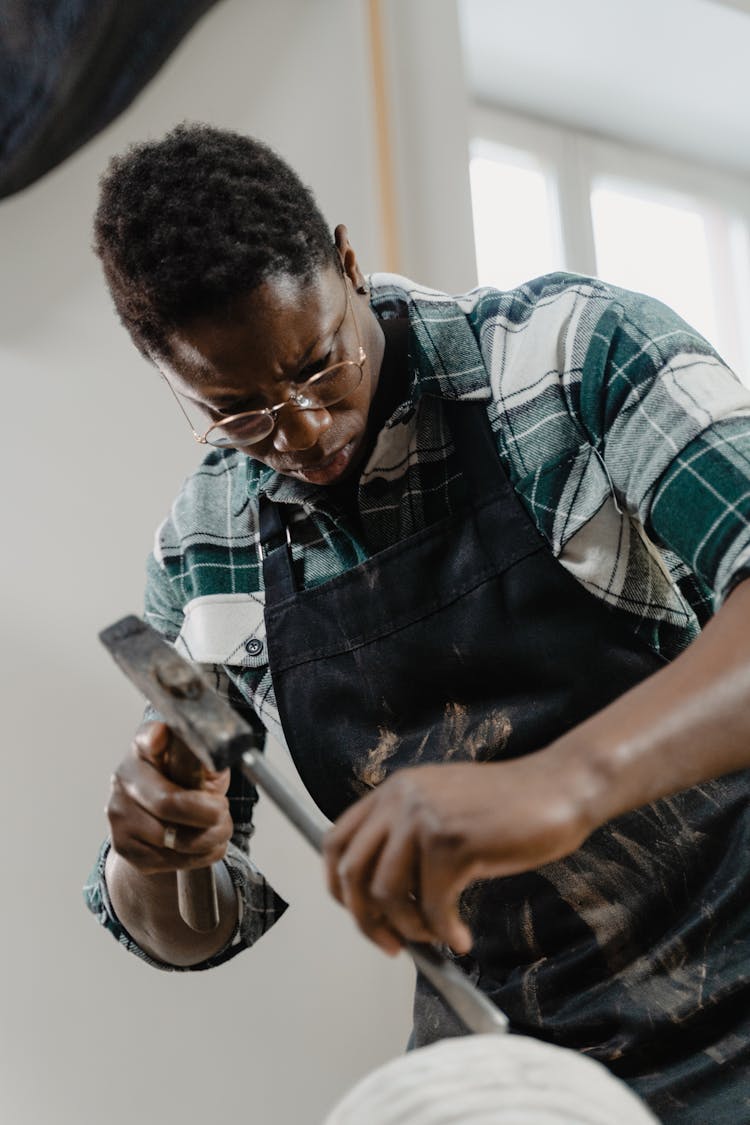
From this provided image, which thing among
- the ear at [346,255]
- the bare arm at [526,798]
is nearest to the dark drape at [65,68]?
the ear at [346,255]

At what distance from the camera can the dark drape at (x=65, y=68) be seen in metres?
1.66

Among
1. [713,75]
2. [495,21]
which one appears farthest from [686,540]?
[713,75]

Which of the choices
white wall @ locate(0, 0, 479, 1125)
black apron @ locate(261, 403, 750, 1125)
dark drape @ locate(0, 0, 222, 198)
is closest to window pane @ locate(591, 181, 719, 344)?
→ white wall @ locate(0, 0, 479, 1125)

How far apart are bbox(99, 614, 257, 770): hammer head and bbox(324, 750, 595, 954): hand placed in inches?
3.9

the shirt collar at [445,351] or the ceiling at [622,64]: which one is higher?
the ceiling at [622,64]

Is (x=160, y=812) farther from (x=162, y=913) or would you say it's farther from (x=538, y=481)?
(x=538, y=481)

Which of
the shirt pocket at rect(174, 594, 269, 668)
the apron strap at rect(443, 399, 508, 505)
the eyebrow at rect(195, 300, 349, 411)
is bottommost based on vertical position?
the shirt pocket at rect(174, 594, 269, 668)

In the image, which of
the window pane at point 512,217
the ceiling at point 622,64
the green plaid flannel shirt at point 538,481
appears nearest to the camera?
the green plaid flannel shirt at point 538,481

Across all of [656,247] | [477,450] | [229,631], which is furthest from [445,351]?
[656,247]

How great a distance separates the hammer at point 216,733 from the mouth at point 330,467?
0.85 ft

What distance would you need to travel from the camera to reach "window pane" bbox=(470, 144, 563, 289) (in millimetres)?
2395

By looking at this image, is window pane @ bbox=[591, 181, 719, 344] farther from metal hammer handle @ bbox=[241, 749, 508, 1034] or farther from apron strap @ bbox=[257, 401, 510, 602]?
metal hammer handle @ bbox=[241, 749, 508, 1034]

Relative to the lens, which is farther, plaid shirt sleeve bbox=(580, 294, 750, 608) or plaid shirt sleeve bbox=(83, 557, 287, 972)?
plaid shirt sleeve bbox=(83, 557, 287, 972)

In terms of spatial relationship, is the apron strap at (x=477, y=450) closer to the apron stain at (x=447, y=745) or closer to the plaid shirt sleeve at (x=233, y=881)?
the apron stain at (x=447, y=745)
